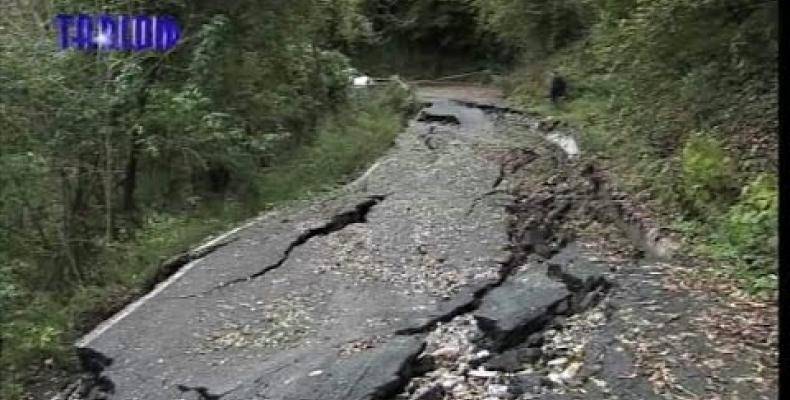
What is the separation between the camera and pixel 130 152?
381 inches

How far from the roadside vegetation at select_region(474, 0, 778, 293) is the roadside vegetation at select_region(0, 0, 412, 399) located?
380cm

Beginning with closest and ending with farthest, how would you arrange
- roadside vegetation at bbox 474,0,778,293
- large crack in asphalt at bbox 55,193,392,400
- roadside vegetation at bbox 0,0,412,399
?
1. large crack in asphalt at bbox 55,193,392,400
2. roadside vegetation at bbox 474,0,778,293
3. roadside vegetation at bbox 0,0,412,399

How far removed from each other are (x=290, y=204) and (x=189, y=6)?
7.89 feet

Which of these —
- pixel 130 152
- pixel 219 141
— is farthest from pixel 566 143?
pixel 130 152

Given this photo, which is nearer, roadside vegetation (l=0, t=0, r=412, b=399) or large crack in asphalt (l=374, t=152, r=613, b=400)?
large crack in asphalt (l=374, t=152, r=613, b=400)

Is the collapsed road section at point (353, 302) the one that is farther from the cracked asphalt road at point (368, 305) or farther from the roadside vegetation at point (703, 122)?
the roadside vegetation at point (703, 122)

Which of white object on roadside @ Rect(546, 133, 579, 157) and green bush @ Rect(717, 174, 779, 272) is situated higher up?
green bush @ Rect(717, 174, 779, 272)

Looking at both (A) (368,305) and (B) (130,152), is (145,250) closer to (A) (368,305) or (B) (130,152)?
(B) (130,152)

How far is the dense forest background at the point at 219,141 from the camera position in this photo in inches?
297

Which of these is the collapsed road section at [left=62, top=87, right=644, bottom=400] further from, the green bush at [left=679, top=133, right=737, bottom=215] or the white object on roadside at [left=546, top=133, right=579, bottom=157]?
the white object on roadside at [left=546, top=133, right=579, bottom=157]

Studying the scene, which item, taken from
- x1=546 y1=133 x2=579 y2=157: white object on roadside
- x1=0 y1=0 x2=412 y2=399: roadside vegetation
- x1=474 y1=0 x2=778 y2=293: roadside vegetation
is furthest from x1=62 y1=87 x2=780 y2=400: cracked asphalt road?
x1=546 y1=133 x2=579 y2=157: white object on roadside

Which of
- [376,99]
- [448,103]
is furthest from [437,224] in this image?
[448,103]

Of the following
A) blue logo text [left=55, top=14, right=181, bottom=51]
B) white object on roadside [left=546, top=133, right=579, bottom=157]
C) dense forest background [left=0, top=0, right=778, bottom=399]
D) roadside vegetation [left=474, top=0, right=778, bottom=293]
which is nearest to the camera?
roadside vegetation [left=474, top=0, right=778, bottom=293]

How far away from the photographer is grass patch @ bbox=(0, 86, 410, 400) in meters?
6.91
